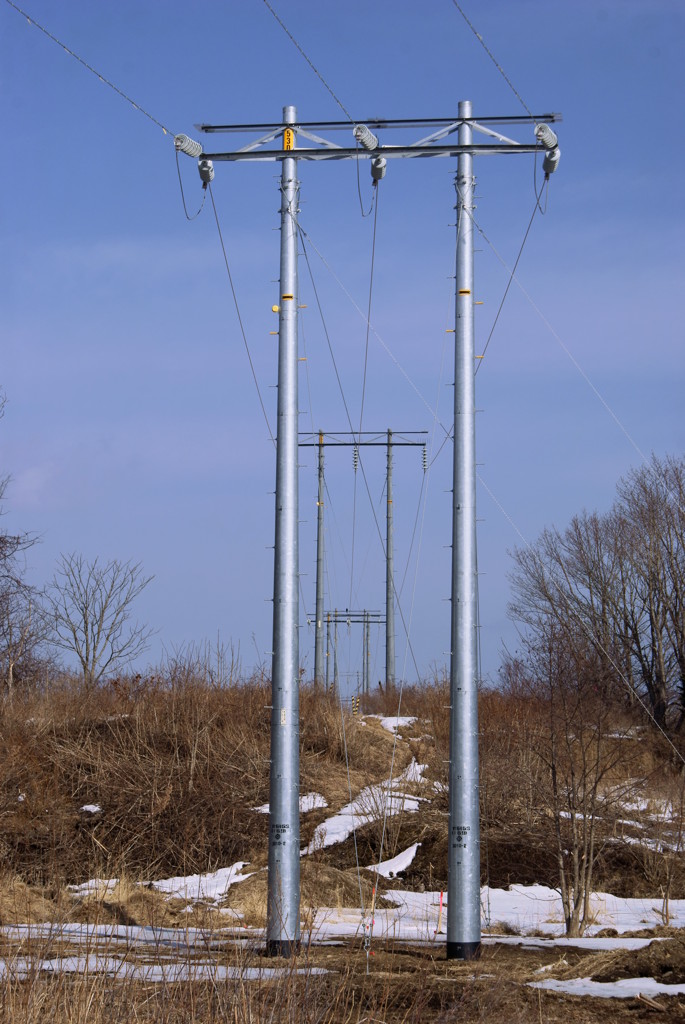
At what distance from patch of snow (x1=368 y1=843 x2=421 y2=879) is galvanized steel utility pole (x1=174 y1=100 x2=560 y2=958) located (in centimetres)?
858

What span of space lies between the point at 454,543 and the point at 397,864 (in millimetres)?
10018

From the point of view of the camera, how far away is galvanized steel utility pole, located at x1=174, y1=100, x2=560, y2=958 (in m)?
11.5

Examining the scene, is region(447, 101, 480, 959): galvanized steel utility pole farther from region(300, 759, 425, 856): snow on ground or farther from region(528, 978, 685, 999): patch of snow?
region(300, 759, 425, 856): snow on ground

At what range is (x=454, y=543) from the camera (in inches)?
475

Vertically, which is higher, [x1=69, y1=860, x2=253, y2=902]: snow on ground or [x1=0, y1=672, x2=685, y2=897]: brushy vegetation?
[x1=0, y1=672, x2=685, y2=897]: brushy vegetation

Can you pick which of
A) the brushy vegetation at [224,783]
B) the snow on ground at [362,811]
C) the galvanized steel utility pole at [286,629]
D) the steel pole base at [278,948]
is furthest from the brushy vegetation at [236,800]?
the galvanized steel utility pole at [286,629]

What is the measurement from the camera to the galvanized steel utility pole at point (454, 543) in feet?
37.7

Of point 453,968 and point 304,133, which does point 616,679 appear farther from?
point 304,133

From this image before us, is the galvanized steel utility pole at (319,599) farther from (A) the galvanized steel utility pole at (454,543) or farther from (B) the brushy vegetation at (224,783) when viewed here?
(A) the galvanized steel utility pole at (454,543)

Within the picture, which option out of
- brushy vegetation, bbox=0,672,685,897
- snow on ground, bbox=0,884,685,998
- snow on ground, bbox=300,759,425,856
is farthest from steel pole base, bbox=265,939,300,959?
snow on ground, bbox=300,759,425,856

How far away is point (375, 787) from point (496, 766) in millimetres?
2869

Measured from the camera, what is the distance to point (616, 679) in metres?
18.8

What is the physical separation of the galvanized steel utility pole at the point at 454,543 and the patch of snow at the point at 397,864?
28.1ft

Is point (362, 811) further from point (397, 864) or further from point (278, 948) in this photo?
point (278, 948)
